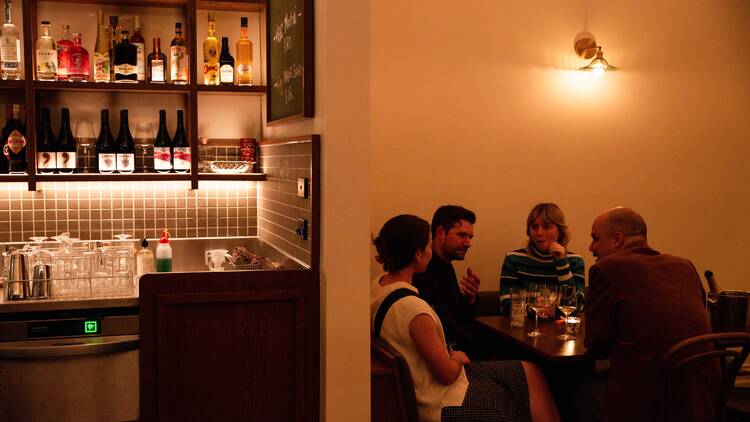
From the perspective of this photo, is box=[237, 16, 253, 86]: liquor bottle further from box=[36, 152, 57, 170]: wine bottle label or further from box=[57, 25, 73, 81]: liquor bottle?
box=[36, 152, 57, 170]: wine bottle label

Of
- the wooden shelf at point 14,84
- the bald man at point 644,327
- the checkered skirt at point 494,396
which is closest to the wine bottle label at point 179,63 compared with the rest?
the wooden shelf at point 14,84

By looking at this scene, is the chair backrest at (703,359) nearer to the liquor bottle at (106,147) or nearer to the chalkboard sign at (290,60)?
the chalkboard sign at (290,60)

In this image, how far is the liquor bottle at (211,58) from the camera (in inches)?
146

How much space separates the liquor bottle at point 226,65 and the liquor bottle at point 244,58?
42 mm

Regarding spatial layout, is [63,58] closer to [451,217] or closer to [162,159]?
[162,159]

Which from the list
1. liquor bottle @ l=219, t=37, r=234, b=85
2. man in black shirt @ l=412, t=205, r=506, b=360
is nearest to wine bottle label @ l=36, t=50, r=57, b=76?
liquor bottle @ l=219, t=37, r=234, b=85

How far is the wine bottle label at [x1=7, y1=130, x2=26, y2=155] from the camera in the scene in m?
3.52

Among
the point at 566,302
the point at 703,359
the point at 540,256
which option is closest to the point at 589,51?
the point at 540,256

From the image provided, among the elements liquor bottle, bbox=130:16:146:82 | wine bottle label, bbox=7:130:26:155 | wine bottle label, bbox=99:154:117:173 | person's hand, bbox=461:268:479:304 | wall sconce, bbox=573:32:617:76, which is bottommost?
person's hand, bbox=461:268:479:304

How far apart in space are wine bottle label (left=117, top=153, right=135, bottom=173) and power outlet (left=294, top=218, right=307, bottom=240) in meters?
0.99

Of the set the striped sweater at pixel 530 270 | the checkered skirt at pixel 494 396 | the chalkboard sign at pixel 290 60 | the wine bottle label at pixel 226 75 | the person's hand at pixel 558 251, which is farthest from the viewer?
the striped sweater at pixel 530 270

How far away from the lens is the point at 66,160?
3.56 meters

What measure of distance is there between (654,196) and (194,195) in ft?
10.1

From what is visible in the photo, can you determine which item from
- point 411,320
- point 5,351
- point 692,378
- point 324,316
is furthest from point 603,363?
point 5,351
